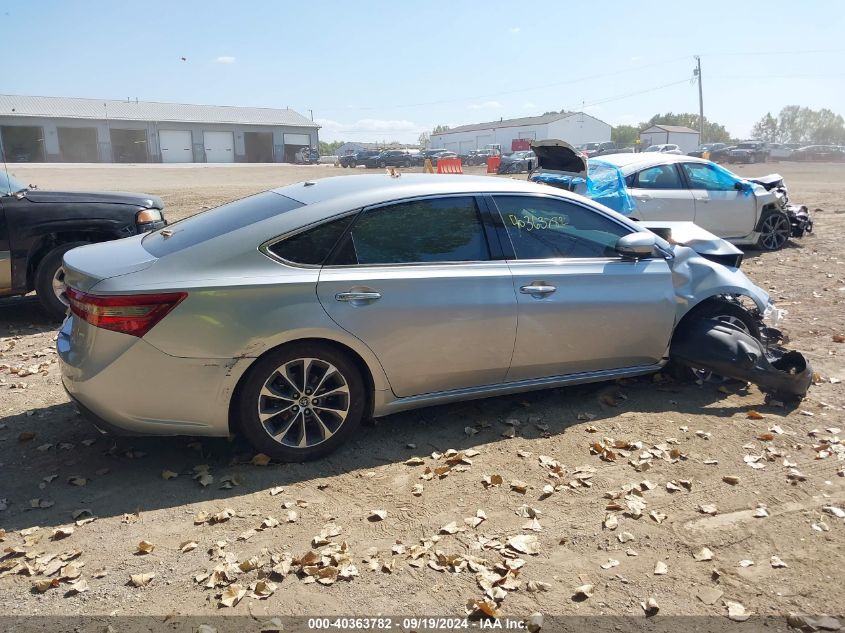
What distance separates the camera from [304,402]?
4.12m

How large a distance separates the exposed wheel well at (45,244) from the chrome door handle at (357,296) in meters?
4.53

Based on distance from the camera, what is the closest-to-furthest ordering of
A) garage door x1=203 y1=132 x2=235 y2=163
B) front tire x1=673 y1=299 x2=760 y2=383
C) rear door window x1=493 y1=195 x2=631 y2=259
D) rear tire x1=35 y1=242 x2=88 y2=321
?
rear door window x1=493 y1=195 x2=631 y2=259 < front tire x1=673 y1=299 x2=760 y2=383 < rear tire x1=35 y1=242 x2=88 y2=321 < garage door x1=203 y1=132 x2=235 y2=163

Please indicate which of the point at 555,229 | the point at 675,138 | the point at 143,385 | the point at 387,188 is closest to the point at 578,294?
the point at 555,229

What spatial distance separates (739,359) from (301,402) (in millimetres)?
3232

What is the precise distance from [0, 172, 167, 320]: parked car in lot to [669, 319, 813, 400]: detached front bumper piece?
577 centimetres

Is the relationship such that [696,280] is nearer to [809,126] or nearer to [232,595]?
[232,595]

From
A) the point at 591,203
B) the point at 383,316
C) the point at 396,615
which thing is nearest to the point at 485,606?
the point at 396,615

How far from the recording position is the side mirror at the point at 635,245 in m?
4.92

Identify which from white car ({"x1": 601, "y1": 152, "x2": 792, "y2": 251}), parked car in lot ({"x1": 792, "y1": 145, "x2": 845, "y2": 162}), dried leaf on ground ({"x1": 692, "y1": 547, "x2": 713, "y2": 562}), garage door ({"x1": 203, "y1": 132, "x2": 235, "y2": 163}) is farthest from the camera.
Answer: garage door ({"x1": 203, "y1": 132, "x2": 235, "y2": 163})

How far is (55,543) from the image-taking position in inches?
136

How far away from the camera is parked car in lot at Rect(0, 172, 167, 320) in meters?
7.08

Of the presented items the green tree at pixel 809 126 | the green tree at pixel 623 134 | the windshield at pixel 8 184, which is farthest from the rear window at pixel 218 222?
the green tree at pixel 809 126

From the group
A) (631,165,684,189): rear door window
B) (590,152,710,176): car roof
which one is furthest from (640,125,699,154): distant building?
(631,165,684,189): rear door window

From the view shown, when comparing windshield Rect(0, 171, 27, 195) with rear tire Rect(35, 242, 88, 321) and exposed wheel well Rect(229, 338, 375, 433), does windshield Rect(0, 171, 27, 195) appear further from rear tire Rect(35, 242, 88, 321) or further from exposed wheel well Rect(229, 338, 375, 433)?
exposed wheel well Rect(229, 338, 375, 433)
